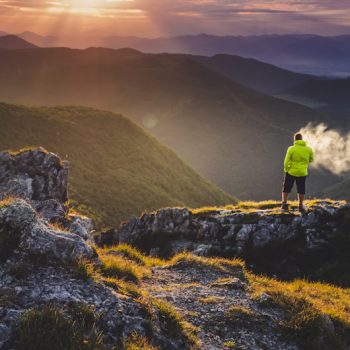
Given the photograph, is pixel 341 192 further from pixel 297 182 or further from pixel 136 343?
pixel 136 343

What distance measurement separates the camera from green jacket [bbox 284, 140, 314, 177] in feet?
76.4

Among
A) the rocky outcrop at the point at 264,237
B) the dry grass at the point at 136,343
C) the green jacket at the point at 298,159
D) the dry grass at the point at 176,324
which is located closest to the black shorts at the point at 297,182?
the green jacket at the point at 298,159

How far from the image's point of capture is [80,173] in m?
77.0

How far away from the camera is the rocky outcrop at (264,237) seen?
21.5 metres

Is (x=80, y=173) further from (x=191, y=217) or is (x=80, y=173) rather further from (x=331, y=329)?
Result: (x=331, y=329)

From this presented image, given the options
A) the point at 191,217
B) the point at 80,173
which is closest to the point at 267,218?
the point at 191,217

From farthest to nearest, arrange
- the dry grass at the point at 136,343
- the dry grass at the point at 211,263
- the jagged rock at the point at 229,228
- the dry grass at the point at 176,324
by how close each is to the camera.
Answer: the jagged rock at the point at 229,228 < the dry grass at the point at 211,263 < the dry grass at the point at 176,324 < the dry grass at the point at 136,343

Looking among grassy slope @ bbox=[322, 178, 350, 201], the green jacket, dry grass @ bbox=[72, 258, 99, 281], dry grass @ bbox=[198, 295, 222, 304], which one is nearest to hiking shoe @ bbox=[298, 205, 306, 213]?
the green jacket

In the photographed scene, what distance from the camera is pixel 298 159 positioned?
23391 millimetres

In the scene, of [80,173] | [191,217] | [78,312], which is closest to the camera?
[78,312]

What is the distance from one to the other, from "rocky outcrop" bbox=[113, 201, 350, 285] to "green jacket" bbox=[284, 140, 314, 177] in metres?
2.77

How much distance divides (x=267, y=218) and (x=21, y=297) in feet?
59.0

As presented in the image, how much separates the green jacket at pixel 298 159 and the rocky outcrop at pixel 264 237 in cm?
277

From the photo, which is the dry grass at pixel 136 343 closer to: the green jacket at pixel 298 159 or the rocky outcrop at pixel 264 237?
the rocky outcrop at pixel 264 237
